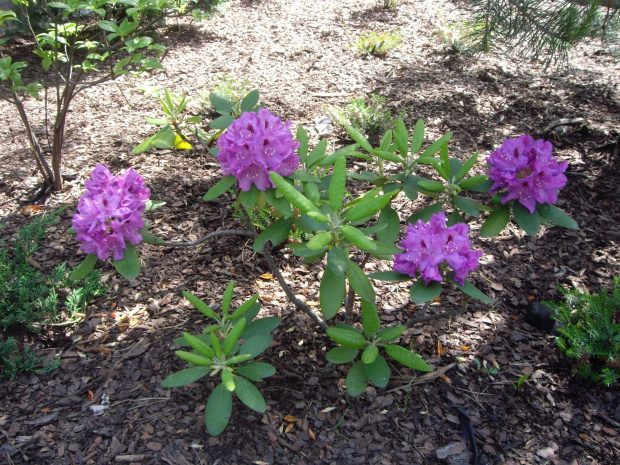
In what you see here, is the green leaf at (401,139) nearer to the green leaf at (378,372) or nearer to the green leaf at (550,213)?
the green leaf at (550,213)

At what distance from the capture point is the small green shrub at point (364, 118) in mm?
3746

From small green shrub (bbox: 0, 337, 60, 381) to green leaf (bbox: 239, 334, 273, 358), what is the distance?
3.27 feet

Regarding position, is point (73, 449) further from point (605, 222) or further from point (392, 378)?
point (605, 222)

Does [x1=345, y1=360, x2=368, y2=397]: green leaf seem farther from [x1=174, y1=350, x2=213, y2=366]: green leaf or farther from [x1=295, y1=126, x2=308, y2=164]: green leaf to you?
[x1=295, y1=126, x2=308, y2=164]: green leaf

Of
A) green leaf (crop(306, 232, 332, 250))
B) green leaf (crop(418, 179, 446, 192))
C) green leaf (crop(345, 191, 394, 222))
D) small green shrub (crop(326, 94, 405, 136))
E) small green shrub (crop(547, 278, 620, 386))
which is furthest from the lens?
small green shrub (crop(326, 94, 405, 136))

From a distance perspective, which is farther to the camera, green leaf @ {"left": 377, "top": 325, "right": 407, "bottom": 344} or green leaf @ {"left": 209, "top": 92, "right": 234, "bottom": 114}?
green leaf @ {"left": 209, "top": 92, "right": 234, "bottom": 114}

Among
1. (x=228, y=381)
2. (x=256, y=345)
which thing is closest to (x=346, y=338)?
(x=256, y=345)

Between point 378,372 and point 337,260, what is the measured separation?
609 mm

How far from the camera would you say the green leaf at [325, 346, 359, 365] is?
1841mm

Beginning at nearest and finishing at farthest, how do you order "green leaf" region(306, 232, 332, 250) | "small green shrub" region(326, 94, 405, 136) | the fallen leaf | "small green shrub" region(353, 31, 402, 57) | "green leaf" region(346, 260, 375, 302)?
"green leaf" region(306, 232, 332, 250), "green leaf" region(346, 260, 375, 302), the fallen leaf, "small green shrub" region(326, 94, 405, 136), "small green shrub" region(353, 31, 402, 57)

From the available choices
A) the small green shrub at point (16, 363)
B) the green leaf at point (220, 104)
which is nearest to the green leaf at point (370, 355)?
the green leaf at point (220, 104)

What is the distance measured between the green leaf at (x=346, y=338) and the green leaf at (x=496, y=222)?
628 mm

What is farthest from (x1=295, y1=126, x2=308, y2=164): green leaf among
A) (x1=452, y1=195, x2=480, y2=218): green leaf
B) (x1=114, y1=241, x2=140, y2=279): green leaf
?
(x1=114, y1=241, x2=140, y2=279): green leaf

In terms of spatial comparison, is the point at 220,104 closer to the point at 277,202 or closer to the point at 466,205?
the point at 277,202
